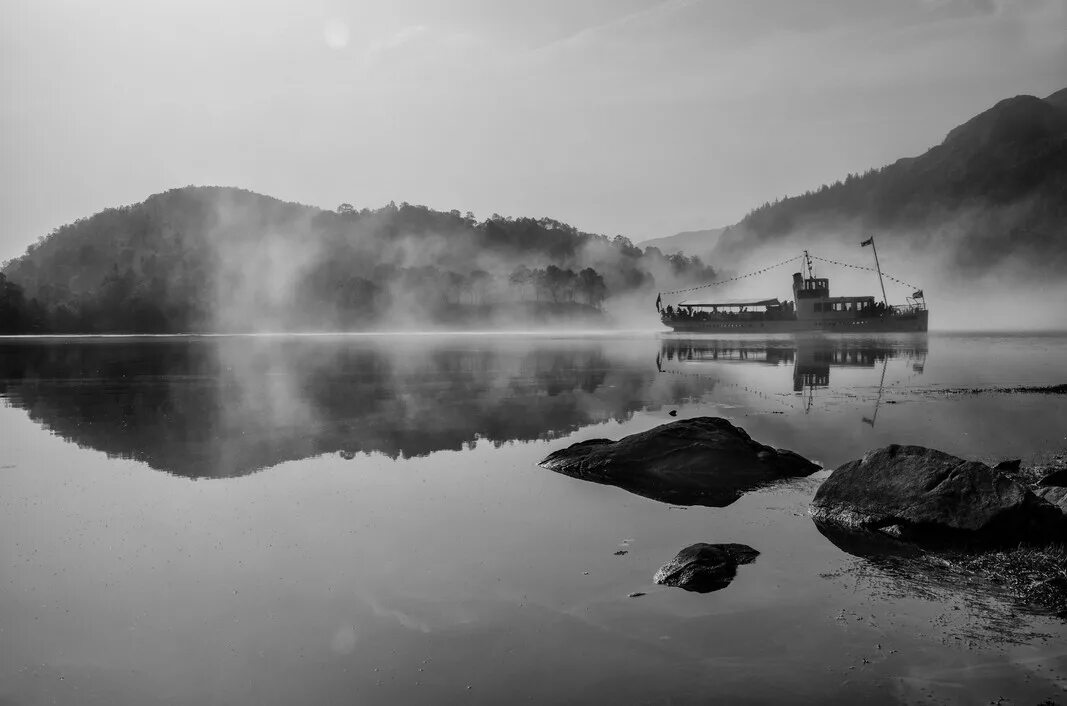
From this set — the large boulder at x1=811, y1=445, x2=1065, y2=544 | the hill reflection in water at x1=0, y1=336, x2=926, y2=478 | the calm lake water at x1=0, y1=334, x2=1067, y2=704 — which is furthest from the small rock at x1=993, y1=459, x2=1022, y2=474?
the hill reflection in water at x1=0, y1=336, x2=926, y2=478

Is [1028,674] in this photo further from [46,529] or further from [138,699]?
[46,529]

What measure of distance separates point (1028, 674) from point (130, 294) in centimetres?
21172

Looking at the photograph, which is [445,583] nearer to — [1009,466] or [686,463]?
[686,463]

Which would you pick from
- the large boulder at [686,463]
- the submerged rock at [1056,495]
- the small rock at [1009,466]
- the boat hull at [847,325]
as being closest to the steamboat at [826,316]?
the boat hull at [847,325]

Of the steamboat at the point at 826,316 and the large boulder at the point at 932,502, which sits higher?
the steamboat at the point at 826,316

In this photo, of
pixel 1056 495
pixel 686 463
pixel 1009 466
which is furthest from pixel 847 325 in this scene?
pixel 1056 495

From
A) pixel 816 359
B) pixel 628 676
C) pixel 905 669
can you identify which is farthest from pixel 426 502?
pixel 816 359

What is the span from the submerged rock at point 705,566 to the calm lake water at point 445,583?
9.4 inches

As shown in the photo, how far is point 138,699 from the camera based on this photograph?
8.08 metres

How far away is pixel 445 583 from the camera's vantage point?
11.1m

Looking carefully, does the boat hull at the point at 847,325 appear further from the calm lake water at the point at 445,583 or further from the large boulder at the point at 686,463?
the large boulder at the point at 686,463

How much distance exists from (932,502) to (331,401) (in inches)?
1038

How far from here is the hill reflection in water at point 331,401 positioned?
22781 mm

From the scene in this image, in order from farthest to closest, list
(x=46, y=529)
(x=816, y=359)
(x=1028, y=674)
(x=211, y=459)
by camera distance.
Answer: (x=816, y=359) < (x=211, y=459) < (x=46, y=529) < (x=1028, y=674)
